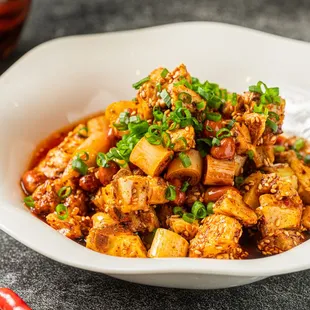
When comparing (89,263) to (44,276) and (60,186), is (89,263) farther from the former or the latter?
(60,186)

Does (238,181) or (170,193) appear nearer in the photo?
(170,193)

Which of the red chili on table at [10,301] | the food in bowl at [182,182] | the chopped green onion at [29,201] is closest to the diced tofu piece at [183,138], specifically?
the food in bowl at [182,182]

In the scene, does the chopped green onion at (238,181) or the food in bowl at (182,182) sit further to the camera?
the chopped green onion at (238,181)

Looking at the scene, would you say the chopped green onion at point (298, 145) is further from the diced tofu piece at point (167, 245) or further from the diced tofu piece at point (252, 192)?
the diced tofu piece at point (167, 245)

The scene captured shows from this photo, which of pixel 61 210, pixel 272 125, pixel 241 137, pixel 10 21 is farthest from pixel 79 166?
pixel 10 21

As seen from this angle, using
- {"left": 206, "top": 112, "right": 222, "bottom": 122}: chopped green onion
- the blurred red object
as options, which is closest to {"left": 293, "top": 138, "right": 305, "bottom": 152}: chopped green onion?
{"left": 206, "top": 112, "right": 222, "bottom": 122}: chopped green onion

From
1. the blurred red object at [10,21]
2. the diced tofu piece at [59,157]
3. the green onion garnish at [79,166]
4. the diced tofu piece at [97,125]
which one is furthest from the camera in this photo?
the blurred red object at [10,21]

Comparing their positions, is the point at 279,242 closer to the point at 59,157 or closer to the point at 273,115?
the point at 273,115
